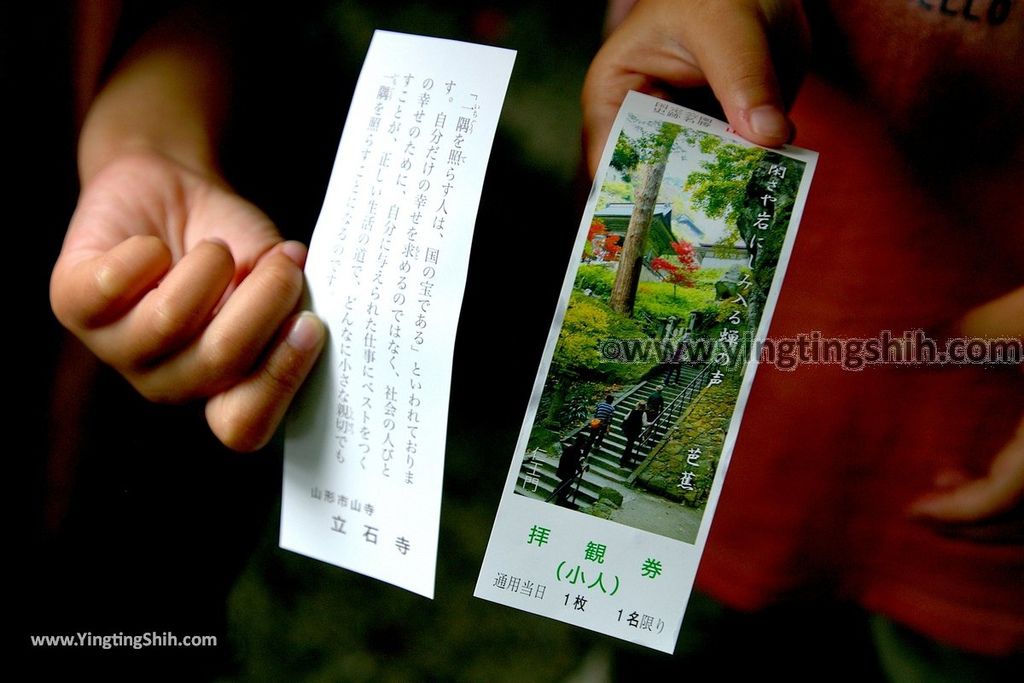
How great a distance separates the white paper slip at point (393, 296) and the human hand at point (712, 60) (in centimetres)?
6

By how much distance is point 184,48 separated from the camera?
57 cm

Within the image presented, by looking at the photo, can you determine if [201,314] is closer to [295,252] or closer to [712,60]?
[295,252]

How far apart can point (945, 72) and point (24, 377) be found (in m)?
0.69

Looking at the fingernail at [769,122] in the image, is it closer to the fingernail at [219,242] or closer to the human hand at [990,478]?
the human hand at [990,478]

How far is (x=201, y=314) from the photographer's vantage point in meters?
0.45

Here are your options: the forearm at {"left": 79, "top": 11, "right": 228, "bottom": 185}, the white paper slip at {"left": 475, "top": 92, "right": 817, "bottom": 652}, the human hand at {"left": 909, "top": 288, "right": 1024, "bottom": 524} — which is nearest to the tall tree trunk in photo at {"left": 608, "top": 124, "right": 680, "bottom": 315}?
the white paper slip at {"left": 475, "top": 92, "right": 817, "bottom": 652}

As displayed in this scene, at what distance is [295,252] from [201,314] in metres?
0.07

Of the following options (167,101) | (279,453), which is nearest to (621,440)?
(279,453)

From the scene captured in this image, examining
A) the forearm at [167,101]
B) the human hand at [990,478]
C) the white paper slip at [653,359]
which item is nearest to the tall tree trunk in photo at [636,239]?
the white paper slip at [653,359]

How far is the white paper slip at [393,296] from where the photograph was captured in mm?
425

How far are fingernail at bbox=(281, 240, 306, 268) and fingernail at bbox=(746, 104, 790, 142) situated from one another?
0.94 ft

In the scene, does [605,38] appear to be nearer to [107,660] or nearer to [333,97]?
[333,97]

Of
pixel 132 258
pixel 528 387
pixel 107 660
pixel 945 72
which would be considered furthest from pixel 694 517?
pixel 107 660

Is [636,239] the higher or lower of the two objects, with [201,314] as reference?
higher
